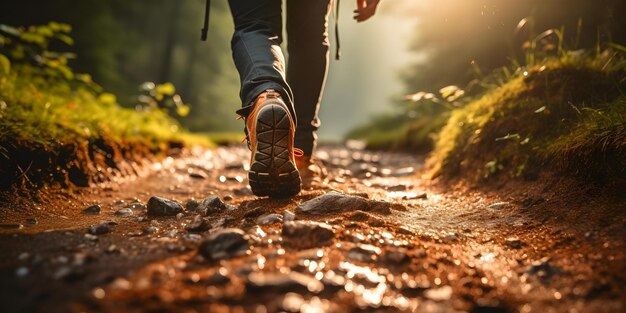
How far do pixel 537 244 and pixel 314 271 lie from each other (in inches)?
31.8

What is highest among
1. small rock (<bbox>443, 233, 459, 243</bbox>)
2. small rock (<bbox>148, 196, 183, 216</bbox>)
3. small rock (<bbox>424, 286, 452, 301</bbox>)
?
small rock (<bbox>424, 286, 452, 301</bbox>)

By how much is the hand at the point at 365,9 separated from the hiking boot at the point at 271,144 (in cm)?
109

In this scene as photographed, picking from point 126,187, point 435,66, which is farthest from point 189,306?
point 435,66

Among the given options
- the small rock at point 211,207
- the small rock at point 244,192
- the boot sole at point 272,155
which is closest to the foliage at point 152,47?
the small rock at point 244,192

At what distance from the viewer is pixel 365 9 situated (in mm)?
2615

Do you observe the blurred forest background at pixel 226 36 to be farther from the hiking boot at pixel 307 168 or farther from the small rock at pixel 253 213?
the small rock at pixel 253 213

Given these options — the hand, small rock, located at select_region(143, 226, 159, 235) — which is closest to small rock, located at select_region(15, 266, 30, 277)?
small rock, located at select_region(143, 226, 159, 235)

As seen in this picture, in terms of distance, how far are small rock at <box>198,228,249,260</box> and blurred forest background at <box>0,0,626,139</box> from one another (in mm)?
2303

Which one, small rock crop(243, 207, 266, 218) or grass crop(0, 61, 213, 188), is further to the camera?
grass crop(0, 61, 213, 188)

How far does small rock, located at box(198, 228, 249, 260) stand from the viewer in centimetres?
118

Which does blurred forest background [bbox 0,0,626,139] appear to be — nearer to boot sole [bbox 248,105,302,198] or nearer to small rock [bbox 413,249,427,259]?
boot sole [bbox 248,105,302,198]

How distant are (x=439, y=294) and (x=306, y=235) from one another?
48 cm

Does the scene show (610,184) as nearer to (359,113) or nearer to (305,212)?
(305,212)

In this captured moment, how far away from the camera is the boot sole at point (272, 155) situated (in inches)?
71.9
